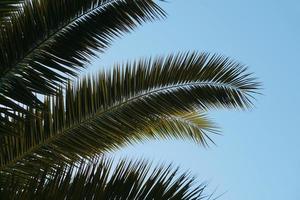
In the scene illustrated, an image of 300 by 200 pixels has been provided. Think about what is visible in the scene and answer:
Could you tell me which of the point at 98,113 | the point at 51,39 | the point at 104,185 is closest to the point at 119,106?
the point at 98,113

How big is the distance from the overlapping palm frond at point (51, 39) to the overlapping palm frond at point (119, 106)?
0.50m

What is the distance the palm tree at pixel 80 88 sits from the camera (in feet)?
15.7

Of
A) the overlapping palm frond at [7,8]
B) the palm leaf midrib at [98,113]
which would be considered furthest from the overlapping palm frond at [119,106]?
the overlapping palm frond at [7,8]

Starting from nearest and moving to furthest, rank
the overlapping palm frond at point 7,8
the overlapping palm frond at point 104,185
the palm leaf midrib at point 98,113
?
the overlapping palm frond at point 104,185
the overlapping palm frond at point 7,8
the palm leaf midrib at point 98,113

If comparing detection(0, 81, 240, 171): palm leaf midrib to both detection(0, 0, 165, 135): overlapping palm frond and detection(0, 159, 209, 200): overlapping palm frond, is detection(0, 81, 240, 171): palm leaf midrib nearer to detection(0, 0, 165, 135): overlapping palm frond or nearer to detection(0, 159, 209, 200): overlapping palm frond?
detection(0, 0, 165, 135): overlapping palm frond

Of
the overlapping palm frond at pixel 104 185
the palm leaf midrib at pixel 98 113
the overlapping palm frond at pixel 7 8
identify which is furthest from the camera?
the palm leaf midrib at pixel 98 113

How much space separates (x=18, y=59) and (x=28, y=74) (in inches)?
6.3

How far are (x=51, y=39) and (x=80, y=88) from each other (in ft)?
2.53

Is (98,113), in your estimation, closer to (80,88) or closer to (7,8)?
(80,88)

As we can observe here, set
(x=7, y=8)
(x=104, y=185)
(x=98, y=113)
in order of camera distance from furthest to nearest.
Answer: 1. (x=98, y=113)
2. (x=7, y=8)
3. (x=104, y=185)

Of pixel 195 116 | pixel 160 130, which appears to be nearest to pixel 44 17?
pixel 160 130

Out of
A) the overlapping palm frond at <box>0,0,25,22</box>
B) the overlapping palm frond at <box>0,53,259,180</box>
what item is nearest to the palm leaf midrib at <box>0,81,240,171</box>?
the overlapping palm frond at <box>0,53,259,180</box>

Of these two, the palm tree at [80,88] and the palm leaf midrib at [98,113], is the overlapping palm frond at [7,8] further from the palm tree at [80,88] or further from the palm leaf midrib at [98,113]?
the palm leaf midrib at [98,113]

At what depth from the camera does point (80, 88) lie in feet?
18.5
